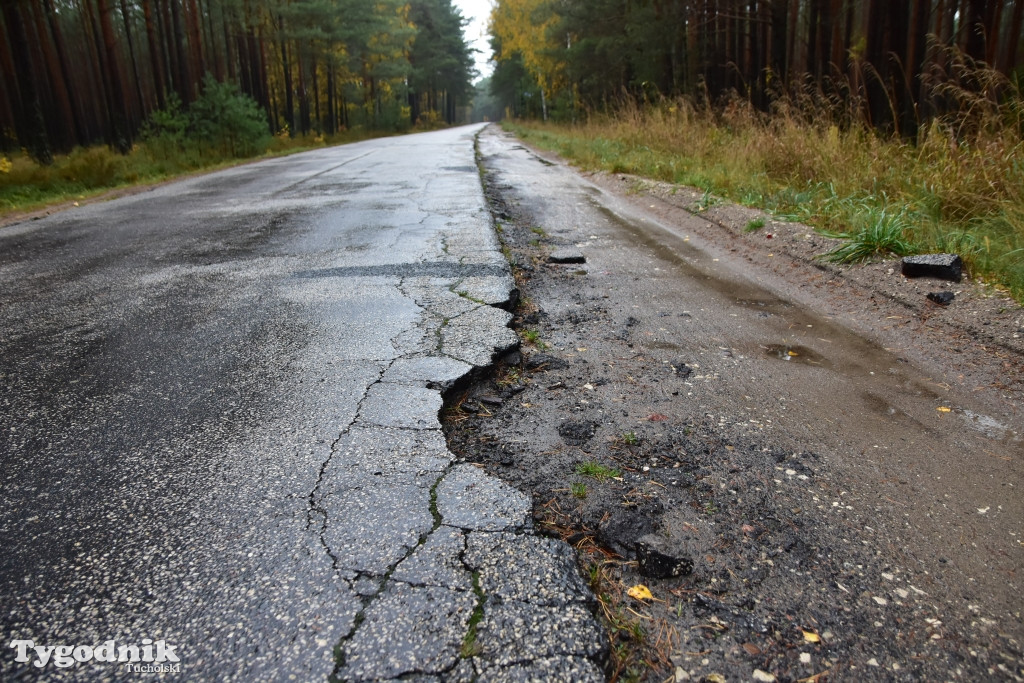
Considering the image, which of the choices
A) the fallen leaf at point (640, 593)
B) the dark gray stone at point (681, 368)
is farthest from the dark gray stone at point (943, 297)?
the fallen leaf at point (640, 593)

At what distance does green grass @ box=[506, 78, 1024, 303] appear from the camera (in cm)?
452

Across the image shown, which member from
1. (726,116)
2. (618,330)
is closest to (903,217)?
(618,330)

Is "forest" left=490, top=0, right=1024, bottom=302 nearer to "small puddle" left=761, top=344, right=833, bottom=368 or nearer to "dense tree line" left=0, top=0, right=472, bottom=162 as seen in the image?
"small puddle" left=761, top=344, right=833, bottom=368

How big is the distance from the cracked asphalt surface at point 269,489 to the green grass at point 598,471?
0.97ft

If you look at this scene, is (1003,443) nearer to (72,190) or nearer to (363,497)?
(363,497)

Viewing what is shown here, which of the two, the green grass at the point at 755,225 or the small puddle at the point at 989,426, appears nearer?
the small puddle at the point at 989,426

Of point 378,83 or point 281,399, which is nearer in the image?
point 281,399

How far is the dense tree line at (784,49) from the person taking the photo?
8953mm

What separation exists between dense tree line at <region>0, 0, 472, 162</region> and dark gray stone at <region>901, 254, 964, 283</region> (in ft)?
54.3

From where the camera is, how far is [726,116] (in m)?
11.0

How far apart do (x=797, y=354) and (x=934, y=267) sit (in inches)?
62.6

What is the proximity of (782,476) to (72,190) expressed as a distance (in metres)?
13.2

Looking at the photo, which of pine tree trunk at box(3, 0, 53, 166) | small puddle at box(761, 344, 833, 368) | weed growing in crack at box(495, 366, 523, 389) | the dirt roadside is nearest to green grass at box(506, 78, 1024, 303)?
the dirt roadside

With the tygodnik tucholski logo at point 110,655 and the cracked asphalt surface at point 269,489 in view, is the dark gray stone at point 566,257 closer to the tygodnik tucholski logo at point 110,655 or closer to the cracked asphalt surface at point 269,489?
the cracked asphalt surface at point 269,489
